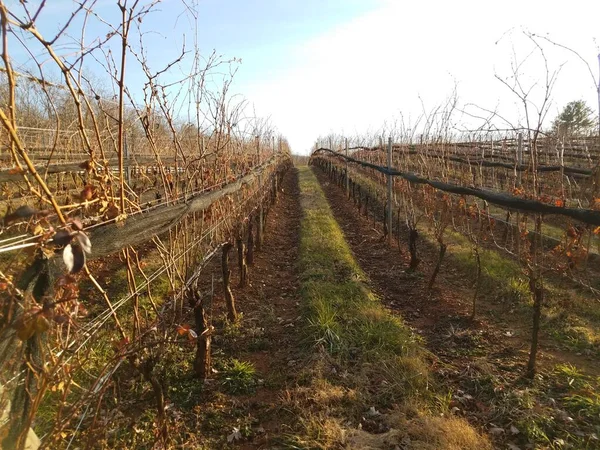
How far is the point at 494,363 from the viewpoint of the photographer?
388 centimetres

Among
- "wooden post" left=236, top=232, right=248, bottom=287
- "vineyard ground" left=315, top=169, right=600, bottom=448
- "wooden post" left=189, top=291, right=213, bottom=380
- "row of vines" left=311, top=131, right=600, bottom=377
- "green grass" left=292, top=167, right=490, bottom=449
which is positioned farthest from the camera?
"wooden post" left=236, top=232, right=248, bottom=287

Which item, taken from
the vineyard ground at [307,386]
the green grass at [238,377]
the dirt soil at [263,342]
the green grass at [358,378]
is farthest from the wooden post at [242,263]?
the green grass at [238,377]

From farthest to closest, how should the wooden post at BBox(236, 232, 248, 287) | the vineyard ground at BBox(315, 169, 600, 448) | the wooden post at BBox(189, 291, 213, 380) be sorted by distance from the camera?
the wooden post at BBox(236, 232, 248, 287), the wooden post at BBox(189, 291, 213, 380), the vineyard ground at BBox(315, 169, 600, 448)

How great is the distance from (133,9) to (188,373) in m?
2.76

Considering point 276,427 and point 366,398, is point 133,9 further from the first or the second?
point 366,398

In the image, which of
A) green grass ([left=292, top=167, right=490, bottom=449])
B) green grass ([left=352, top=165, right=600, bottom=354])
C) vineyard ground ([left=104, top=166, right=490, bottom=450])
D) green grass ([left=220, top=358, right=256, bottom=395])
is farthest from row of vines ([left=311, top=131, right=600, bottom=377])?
green grass ([left=220, top=358, right=256, bottom=395])

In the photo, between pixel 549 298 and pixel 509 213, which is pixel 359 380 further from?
pixel 509 213

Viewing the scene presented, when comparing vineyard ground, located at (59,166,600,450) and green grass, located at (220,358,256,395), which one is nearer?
vineyard ground, located at (59,166,600,450)

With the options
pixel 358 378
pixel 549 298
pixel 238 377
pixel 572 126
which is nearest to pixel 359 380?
pixel 358 378

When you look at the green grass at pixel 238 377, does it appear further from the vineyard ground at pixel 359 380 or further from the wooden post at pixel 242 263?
the wooden post at pixel 242 263

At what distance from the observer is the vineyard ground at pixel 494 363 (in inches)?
115

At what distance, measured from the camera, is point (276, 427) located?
116 inches

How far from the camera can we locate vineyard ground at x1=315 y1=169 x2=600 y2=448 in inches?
115

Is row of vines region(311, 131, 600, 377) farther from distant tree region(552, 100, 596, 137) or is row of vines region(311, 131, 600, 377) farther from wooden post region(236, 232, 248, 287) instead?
wooden post region(236, 232, 248, 287)
